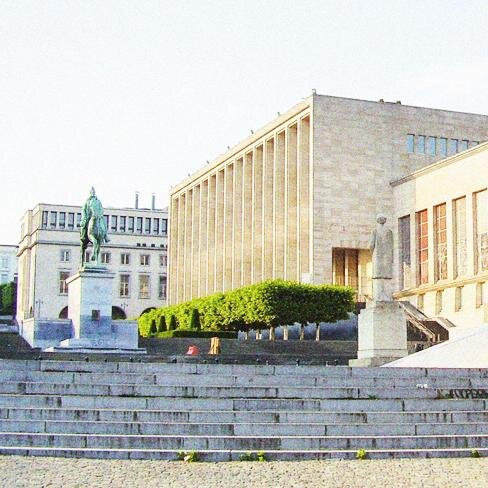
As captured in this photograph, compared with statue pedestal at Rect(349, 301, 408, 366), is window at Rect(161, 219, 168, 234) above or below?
above

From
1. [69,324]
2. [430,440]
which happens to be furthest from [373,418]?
[69,324]

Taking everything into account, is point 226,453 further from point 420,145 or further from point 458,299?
point 420,145

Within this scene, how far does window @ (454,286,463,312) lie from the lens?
5274 cm

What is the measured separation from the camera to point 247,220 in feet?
240

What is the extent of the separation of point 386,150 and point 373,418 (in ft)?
159

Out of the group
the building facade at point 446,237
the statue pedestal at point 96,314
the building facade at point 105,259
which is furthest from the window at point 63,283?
the statue pedestal at point 96,314

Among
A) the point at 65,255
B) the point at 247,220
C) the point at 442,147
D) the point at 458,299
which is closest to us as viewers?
the point at 458,299

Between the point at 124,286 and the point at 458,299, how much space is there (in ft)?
236

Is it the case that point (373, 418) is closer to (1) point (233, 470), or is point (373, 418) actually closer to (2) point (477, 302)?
(1) point (233, 470)

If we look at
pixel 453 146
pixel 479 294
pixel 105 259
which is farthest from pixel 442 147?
pixel 105 259

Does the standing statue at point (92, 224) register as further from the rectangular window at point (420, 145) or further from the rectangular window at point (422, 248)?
the rectangular window at point (420, 145)

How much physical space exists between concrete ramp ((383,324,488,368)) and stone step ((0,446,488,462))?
31.2 feet

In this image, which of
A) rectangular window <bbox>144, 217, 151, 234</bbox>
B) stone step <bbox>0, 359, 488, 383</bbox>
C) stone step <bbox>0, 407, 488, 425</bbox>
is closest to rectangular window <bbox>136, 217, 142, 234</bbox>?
rectangular window <bbox>144, 217, 151, 234</bbox>

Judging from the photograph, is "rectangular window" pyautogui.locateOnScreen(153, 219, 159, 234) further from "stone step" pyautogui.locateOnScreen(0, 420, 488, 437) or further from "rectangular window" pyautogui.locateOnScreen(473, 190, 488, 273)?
"stone step" pyautogui.locateOnScreen(0, 420, 488, 437)
